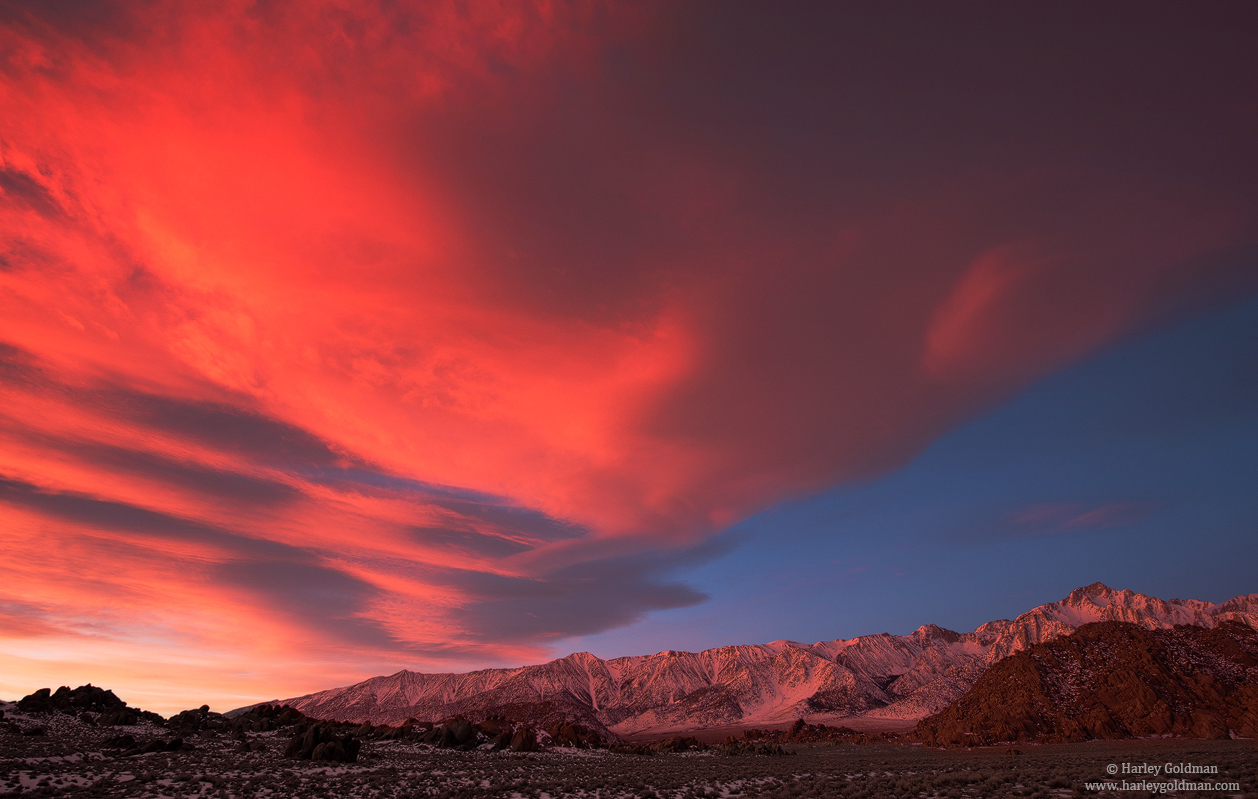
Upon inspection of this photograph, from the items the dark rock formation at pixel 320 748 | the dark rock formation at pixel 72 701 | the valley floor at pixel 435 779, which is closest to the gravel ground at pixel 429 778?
the valley floor at pixel 435 779

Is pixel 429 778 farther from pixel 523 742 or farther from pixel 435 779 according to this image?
pixel 523 742

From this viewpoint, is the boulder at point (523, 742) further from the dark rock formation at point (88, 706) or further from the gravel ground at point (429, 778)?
the dark rock formation at point (88, 706)

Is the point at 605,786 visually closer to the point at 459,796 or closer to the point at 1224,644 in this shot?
the point at 459,796

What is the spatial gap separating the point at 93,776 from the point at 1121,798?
52098 millimetres

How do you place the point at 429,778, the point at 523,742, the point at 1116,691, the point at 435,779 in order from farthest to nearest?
the point at 1116,691 → the point at 523,742 → the point at 429,778 → the point at 435,779

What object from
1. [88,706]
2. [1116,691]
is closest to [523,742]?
[88,706]

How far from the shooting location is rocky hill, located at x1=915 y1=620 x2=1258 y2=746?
8438cm

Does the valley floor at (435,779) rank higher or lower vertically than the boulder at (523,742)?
higher

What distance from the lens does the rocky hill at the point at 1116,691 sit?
277ft

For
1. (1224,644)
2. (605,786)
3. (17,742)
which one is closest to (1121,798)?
(605,786)

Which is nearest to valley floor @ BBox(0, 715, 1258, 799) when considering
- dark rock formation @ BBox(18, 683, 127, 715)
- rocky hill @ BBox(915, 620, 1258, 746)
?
dark rock formation @ BBox(18, 683, 127, 715)

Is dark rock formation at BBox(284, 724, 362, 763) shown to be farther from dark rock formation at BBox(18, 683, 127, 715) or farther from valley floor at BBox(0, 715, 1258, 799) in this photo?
dark rock formation at BBox(18, 683, 127, 715)

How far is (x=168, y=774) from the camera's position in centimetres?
3147

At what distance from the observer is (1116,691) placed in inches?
3664
